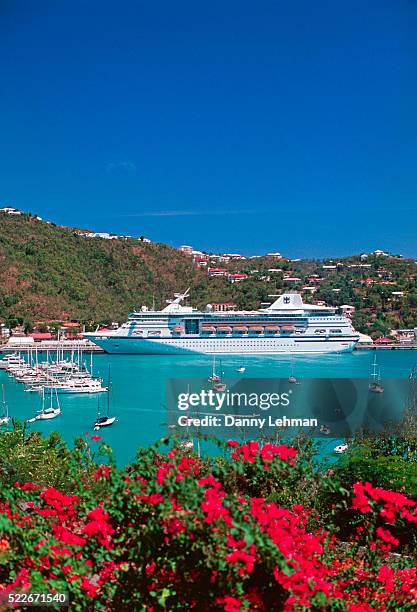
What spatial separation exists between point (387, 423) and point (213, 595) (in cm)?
572

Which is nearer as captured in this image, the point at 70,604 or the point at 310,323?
the point at 70,604

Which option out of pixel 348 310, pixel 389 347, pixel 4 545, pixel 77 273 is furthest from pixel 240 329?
pixel 4 545

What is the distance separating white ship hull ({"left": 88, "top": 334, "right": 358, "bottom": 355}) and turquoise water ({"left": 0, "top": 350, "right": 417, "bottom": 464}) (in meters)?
0.62

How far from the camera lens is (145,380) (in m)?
23.7

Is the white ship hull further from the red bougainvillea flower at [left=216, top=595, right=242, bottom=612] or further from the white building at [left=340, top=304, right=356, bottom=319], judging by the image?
the red bougainvillea flower at [left=216, top=595, right=242, bottom=612]

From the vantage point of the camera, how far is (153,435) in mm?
14016

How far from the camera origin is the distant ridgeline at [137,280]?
44375mm

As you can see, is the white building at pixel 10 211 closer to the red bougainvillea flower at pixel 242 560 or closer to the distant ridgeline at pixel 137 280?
the distant ridgeline at pixel 137 280

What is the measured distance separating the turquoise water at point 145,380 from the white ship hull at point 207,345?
0.62 m

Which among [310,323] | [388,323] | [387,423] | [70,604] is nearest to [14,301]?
[310,323]

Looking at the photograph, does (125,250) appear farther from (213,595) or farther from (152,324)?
(213,595)

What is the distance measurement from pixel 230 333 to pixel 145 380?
1089 centimetres

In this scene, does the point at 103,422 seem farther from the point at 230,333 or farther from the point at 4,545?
the point at 230,333

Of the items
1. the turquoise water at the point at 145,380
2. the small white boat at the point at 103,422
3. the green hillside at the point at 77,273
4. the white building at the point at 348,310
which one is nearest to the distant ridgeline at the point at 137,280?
the green hillside at the point at 77,273
